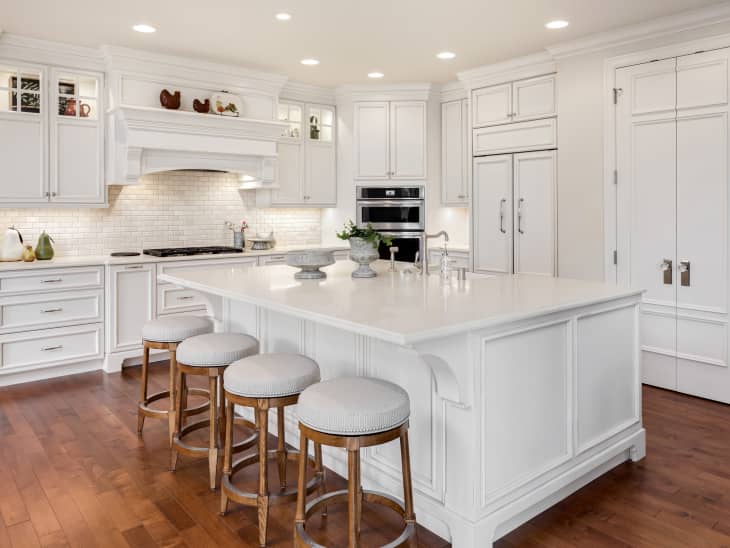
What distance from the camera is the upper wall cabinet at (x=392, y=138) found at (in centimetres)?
621

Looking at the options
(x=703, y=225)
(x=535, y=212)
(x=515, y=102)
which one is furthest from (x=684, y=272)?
(x=515, y=102)

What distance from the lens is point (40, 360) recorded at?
14.9 ft

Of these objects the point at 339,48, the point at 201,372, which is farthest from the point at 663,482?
the point at 339,48

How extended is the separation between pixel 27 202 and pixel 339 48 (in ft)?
9.24

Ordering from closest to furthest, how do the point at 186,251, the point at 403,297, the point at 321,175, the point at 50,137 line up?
the point at 403,297 < the point at 50,137 < the point at 186,251 < the point at 321,175

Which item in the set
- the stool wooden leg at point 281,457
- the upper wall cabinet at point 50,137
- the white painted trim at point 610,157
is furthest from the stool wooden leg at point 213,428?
the white painted trim at point 610,157

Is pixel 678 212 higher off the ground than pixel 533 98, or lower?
lower

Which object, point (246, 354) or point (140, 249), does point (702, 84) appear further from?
point (140, 249)

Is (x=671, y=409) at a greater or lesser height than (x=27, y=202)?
lesser

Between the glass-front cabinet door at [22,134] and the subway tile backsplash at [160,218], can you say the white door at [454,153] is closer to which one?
the subway tile backsplash at [160,218]

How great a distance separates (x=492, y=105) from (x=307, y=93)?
6.51ft

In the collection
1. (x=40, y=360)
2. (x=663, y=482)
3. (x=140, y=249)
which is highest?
(x=140, y=249)

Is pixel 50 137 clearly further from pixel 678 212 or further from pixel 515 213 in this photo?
pixel 678 212

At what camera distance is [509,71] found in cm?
530
